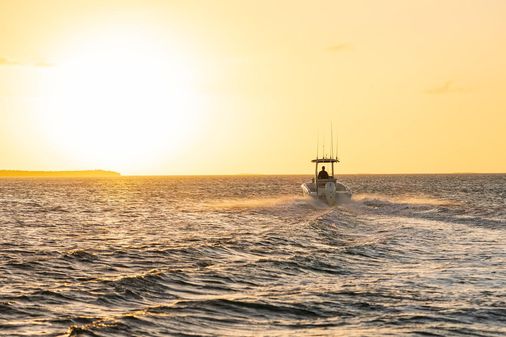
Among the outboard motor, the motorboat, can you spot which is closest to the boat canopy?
the motorboat

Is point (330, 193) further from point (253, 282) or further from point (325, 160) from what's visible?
point (253, 282)

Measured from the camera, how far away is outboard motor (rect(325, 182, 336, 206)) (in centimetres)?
6159

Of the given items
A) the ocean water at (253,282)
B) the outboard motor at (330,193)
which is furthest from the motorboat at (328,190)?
the ocean water at (253,282)

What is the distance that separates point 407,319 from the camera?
15797 mm

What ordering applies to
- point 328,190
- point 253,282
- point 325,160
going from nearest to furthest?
point 253,282 → point 328,190 → point 325,160

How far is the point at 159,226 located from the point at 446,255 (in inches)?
852

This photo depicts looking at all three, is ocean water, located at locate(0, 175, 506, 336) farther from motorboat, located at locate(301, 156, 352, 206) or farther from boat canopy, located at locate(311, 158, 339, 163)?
boat canopy, located at locate(311, 158, 339, 163)

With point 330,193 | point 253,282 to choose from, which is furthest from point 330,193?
point 253,282

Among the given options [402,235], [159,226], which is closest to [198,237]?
[159,226]

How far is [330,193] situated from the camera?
61781 millimetres

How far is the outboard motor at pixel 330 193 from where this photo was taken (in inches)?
2425

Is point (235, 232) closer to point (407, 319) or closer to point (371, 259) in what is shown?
point (371, 259)

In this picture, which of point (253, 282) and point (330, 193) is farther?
point (330, 193)

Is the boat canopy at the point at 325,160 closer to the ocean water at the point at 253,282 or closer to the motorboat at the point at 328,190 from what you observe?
the motorboat at the point at 328,190
